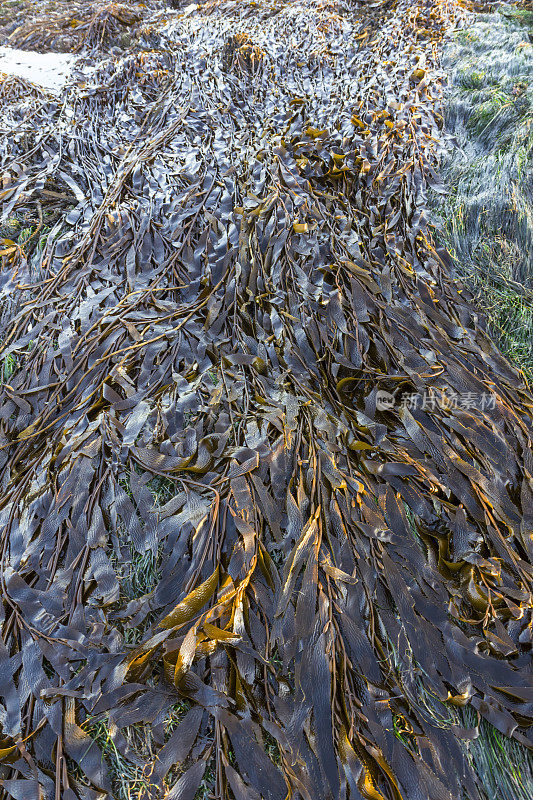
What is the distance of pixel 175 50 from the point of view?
258cm

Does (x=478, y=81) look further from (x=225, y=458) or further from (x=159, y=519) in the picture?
(x=159, y=519)

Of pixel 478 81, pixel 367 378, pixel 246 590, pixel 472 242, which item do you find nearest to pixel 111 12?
pixel 478 81

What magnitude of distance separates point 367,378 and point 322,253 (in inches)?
19.9

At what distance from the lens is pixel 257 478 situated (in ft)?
3.34

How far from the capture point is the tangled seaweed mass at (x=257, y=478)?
0.79m

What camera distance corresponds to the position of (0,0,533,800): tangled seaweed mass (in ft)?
2.59

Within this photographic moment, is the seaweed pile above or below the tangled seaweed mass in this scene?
above
